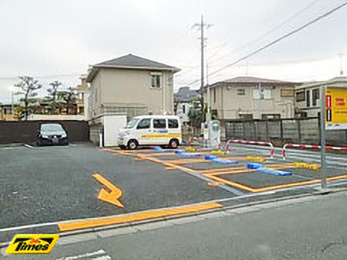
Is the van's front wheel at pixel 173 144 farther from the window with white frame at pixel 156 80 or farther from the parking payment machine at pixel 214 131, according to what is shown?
the window with white frame at pixel 156 80

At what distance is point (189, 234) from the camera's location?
4.91 metres

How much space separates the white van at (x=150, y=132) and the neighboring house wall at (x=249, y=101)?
18.0 m

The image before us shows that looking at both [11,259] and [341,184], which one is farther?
[341,184]

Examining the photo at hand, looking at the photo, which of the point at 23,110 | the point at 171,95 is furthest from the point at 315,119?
the point at 23,110

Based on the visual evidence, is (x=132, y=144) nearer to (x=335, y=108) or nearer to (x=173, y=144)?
(x=173, y=144)

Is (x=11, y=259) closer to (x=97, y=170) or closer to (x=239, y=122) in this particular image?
(x=97, y=170)

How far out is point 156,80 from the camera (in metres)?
27.2

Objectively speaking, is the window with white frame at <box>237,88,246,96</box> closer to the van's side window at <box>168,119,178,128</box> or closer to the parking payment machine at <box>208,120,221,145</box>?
the parking payment machine at <box>208,120,221,145</box>

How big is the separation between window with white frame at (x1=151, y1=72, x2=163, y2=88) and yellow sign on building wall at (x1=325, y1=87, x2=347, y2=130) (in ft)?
64.4

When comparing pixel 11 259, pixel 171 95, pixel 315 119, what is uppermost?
pixel 171 95

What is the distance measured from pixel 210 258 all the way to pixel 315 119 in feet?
59.6

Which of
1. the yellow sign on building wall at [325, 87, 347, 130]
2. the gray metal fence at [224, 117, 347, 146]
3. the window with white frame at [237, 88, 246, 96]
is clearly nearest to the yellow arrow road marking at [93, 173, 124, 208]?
the yellow sign on building wall at [325, 87, 347, 130]

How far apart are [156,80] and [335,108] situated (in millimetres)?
19825

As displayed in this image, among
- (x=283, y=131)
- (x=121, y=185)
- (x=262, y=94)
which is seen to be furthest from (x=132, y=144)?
(x=262, y=94)
